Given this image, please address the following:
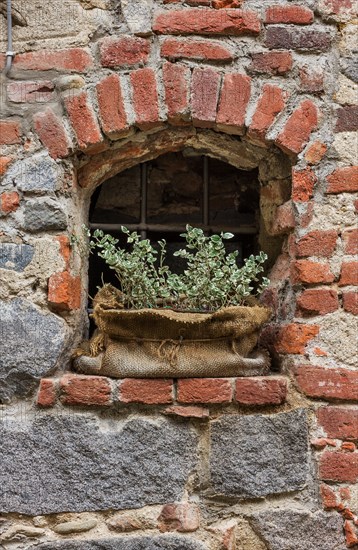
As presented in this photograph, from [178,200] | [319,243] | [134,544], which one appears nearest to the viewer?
[134,544]

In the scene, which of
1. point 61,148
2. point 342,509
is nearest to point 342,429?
point 342,509

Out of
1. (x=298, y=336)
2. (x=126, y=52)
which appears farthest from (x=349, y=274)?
(x=126, y=52)

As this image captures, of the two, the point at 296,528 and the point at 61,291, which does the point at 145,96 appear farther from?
the point at 296,528

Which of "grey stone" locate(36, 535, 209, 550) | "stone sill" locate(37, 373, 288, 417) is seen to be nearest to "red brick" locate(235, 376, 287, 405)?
"stone sill" locate(37, 373, 288, 417)

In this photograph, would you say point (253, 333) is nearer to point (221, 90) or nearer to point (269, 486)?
point (269, 486)

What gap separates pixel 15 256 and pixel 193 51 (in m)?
0.94

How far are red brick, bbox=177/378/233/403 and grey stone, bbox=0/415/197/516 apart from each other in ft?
0.48

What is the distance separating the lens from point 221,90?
2260 mm

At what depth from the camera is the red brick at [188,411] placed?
7.13ft

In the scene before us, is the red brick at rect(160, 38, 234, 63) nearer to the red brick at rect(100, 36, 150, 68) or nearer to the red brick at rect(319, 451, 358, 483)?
the red brick at rect(100, 36, 150, 68)

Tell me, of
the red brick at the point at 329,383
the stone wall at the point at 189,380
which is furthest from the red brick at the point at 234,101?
the red brick at the point at 329,383

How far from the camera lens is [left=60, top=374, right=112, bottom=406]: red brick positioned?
2.16m

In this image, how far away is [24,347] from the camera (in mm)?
2191

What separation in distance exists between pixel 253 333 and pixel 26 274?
2.63ft
